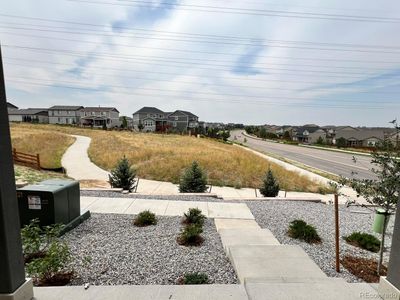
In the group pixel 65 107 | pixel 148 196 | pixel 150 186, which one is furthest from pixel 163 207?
pixel 65 107

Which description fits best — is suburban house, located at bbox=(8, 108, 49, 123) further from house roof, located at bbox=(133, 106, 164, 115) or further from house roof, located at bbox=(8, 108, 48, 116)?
house roof, located at bbox=(133, 106, 164, 115)

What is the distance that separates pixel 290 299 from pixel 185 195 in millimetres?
6938

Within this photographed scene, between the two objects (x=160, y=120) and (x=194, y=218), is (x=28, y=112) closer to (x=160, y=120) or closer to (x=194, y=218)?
(x=160, y=120)

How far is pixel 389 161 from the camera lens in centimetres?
404

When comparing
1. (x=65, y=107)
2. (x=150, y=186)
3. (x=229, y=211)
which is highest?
(x=65, y=107)

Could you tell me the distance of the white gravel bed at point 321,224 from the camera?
4671 millimetres

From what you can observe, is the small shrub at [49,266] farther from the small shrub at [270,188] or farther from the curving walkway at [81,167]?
the curving walkway at [81,167]

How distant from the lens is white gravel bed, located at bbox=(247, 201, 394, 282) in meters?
4.67

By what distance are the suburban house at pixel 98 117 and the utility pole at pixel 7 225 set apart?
79862 mm

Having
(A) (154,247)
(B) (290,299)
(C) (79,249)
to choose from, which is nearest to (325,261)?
(B) (290,299)

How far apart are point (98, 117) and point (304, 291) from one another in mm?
83098

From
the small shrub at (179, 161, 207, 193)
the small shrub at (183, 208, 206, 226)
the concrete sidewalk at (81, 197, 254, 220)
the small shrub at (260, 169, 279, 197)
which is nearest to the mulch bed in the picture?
the concrete sidewalk at (81, 197, 254, 220)

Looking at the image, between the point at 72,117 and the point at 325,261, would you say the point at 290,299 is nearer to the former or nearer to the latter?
the point at 325,261

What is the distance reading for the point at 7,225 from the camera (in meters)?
2.30
